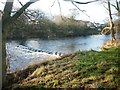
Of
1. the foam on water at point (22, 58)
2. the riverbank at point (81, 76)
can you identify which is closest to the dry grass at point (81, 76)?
the riverbank at point (81, 76)

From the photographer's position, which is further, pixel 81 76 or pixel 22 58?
pixel 22 58

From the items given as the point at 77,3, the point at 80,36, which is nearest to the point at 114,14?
the point at 80,36

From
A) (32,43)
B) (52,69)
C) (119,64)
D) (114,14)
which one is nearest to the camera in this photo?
(119,64)

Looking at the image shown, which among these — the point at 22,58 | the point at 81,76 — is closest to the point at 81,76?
the point at 81,76

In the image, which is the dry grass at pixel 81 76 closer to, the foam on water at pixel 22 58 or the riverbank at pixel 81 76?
the riverbank at pixel 81 76

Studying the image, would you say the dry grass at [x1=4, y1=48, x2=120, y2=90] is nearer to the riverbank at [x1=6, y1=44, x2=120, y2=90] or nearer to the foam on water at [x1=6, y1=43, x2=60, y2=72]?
the riverbank at [x1=6, y1=44, x2=120, y2=90]

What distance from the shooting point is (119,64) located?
272 inches

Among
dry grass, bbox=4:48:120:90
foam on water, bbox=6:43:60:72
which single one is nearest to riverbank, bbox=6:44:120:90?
dry grass, bbox=4:48:120:90

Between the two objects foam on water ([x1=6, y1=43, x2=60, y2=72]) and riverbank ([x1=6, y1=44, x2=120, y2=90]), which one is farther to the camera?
foam on water ([x1=6, y1=43, x2=60, y2=72])

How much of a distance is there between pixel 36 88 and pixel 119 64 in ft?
7.90

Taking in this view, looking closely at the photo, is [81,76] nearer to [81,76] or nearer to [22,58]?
[81,76]

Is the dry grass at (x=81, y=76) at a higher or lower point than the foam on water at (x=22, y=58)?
higher

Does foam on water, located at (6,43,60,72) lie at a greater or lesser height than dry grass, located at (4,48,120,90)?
lesser

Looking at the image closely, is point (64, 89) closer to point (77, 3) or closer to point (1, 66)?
point (1, 66)
